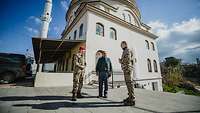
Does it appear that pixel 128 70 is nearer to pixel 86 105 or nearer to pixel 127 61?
pixel 127 61

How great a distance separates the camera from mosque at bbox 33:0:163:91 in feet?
34.5

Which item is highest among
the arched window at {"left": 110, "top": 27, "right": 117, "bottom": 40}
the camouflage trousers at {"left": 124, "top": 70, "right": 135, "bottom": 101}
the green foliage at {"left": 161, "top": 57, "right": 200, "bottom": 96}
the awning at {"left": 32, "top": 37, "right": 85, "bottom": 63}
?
the arched window at {"left": 110, "top": 27, "right": 117, "bottom": 40}

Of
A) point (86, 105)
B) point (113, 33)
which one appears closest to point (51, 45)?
point (113, 33)

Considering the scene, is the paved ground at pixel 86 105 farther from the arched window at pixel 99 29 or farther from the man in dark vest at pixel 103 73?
the arched window at pixel 99 29

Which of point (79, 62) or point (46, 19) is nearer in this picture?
point (79, 62)

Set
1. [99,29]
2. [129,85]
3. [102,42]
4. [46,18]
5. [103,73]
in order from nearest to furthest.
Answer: [129,85]
[103,73]
[102,42]
[99,29]
[46,18]

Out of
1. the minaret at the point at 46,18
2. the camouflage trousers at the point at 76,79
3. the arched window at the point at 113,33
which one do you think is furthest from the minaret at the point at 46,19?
the camouflage trousers at the point at 76,79

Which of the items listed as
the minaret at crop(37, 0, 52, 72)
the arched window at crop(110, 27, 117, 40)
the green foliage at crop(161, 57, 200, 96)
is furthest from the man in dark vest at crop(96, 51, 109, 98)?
the green foliage at crop(161, 57, 200, 96)

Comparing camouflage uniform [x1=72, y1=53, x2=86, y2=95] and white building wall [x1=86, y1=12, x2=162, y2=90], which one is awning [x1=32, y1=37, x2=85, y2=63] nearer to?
white building wall [x1=86, y1=12, x2=162, y2=90]

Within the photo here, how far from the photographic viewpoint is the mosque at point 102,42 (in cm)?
1052

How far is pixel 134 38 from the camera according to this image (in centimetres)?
1689

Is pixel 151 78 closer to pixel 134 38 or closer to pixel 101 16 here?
pixel 134 38

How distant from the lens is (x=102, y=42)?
12617mm

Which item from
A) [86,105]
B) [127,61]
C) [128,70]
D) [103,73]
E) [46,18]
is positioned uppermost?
[46,18]
